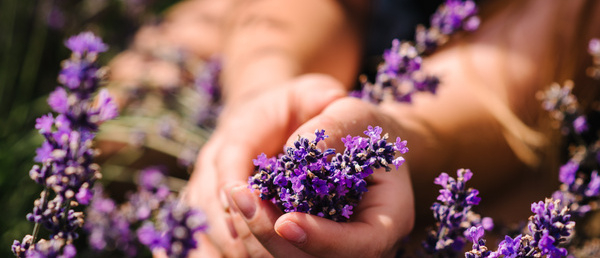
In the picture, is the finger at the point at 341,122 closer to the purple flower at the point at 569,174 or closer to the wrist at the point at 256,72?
the purple flower at the point at 569,174

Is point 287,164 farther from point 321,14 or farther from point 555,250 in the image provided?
point 321,14

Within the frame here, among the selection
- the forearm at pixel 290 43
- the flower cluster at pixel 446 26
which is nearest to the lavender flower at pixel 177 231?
the flower cluster at pixel 446 26

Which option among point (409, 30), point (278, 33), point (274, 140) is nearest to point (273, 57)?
point (278, 33)

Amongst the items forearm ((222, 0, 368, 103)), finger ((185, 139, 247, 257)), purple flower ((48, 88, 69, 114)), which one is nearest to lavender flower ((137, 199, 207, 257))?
finger ((185, 139, 247, 257))

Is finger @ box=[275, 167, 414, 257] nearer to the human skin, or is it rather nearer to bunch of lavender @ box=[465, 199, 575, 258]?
the human skin

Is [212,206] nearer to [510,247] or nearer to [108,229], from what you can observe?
[108,229]

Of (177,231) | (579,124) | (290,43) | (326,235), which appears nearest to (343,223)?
(326,235)

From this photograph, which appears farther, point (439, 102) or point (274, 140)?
point (439, 102)
